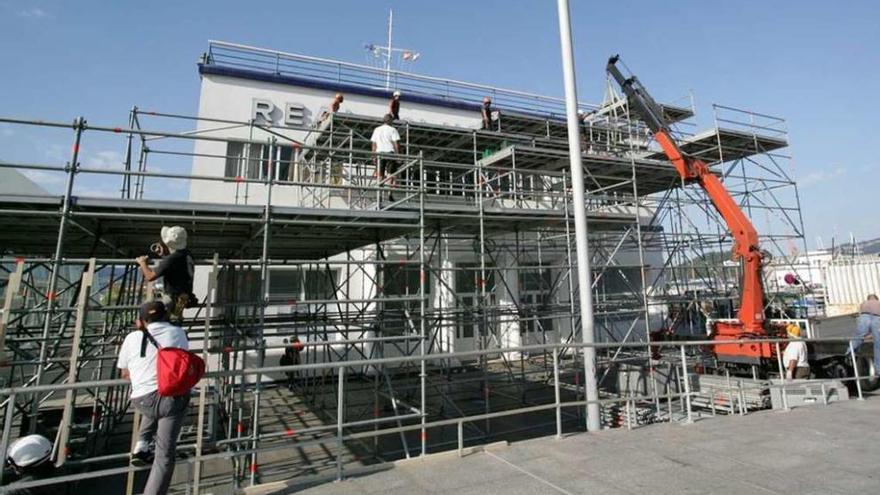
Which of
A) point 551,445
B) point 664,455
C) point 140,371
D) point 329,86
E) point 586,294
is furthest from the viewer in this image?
point 329,86

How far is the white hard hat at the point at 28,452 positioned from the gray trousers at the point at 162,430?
73.1 inches

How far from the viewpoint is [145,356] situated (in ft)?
11.2

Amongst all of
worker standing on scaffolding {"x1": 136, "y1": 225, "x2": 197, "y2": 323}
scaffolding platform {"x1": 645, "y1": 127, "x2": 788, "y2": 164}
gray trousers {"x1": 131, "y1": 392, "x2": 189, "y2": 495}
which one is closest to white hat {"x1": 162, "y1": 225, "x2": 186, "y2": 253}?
worker standing on scaffolding {"x1": 136, "y1": 225, "x2": 197, "y2": 323}

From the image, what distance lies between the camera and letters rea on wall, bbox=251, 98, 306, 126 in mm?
13828

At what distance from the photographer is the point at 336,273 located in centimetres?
1373

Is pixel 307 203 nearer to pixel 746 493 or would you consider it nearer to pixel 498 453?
pixel 498 453

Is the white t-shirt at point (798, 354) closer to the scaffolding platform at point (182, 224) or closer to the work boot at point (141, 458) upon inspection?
the scaffolding platform at point (182, 224)

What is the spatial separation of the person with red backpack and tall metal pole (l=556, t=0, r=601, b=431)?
14.6 feet

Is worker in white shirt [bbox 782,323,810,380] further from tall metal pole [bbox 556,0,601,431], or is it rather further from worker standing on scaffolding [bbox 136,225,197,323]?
worker standing on scaffolding [bbox 136,225,197,323]

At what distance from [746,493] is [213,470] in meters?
6.86

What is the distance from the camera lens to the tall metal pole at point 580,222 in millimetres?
5941

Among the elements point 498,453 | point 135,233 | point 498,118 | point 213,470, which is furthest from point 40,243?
point 498,118

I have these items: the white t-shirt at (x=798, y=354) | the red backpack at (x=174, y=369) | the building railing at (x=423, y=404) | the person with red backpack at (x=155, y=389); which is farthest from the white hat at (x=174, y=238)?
the white t-shirt at (x=798, y=354)

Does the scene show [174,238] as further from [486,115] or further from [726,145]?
[726,145]
